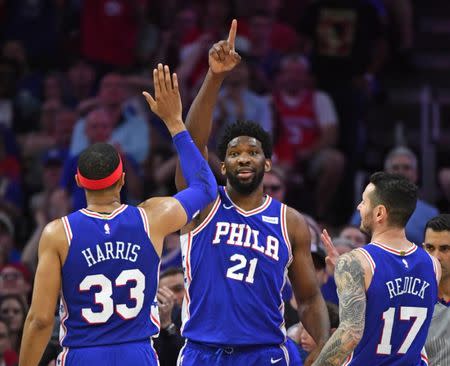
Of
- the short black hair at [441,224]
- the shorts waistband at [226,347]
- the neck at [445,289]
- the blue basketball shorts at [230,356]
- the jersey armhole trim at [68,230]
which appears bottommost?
the blue basketball shorts at [230,356]

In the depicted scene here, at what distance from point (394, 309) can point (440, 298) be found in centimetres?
101

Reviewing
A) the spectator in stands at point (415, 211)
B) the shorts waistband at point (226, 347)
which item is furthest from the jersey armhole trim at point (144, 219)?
the spectator in stands at point (415, 211)

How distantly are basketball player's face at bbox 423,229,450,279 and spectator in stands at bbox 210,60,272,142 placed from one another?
5.57m

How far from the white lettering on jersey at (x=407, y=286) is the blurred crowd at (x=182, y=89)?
453cm

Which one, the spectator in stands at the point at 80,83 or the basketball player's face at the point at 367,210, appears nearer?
the basketball player's face at the point at 367,210

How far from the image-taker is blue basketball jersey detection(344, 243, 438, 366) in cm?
722

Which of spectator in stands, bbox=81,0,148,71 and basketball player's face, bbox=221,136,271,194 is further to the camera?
spectator in stands, bbox=81,0,148,71

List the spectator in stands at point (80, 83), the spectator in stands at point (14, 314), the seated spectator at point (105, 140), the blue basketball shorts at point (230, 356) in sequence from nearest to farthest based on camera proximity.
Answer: the blue basketball shorts at point (230, 356), the spectator in stands at point (14, 314), the seated spectator at point (105, 140), the spectator in stands at point (80, 83)

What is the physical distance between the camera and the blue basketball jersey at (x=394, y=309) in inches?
284

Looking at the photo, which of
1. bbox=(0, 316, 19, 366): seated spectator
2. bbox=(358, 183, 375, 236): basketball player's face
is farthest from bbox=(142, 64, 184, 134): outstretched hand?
bbox=(0, 316, 19, 366): seated spectator

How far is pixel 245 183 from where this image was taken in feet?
26.6

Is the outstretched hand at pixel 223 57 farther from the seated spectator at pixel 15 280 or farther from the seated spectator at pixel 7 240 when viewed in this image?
the seated spectator at pixel 7 240

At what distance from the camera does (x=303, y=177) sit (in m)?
13.9

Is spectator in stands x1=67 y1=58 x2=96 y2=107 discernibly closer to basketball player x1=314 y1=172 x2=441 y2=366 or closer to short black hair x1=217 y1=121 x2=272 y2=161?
short black hair x1=217 y1=121 x2=272 y2=161
